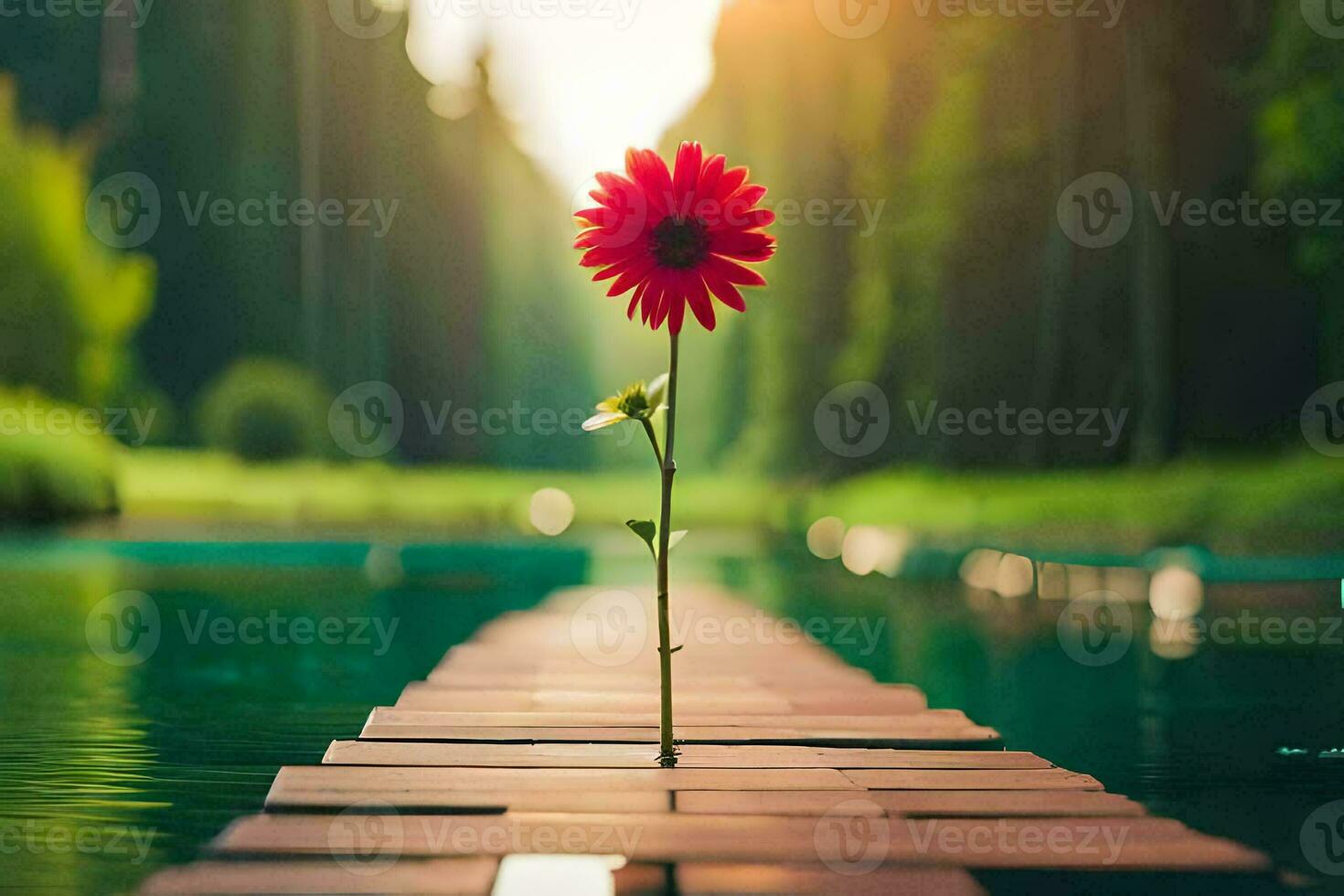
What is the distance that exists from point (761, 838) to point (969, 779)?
31.7 inches

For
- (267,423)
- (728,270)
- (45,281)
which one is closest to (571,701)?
(728,270)

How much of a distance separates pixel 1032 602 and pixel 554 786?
10.2 m

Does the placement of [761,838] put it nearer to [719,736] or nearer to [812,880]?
[812,880]

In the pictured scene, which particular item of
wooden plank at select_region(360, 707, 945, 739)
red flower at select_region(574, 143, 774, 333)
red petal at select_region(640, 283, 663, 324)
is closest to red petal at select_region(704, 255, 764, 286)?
red flower at select_region(574, 143, 774, 333)

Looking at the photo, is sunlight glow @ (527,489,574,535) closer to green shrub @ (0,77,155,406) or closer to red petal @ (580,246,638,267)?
green shrub @ (0,77,155,406)

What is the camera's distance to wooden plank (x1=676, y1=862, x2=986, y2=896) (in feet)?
8.87

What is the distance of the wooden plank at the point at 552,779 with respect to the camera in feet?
11.4

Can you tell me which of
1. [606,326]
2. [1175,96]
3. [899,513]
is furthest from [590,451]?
[1175,96]

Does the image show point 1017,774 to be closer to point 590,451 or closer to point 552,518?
point 552,518

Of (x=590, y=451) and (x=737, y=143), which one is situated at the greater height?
(x=737, y=143)

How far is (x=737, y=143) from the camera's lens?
30984 mm

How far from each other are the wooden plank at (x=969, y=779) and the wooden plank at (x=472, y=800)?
1.85ft

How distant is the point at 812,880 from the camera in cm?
277

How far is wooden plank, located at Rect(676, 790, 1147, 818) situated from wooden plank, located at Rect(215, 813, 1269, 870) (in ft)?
0.17
